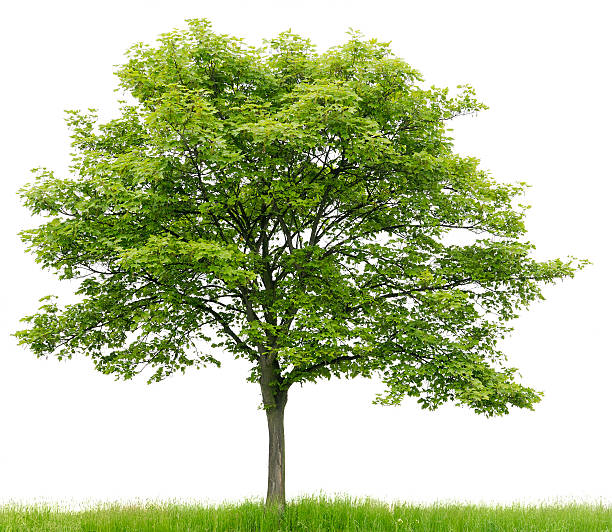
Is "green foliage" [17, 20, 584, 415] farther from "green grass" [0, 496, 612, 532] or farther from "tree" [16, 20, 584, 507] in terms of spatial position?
"green grass" [0, 496, 612, 532]

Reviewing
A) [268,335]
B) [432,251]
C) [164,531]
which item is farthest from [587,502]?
[164,531]

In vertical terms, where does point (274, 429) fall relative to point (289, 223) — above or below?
below

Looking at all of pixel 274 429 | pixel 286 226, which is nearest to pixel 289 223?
pixel 286 226

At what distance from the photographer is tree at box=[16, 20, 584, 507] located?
502 inches

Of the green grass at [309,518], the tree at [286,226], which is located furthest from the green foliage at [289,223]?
the green grass at [309,518]

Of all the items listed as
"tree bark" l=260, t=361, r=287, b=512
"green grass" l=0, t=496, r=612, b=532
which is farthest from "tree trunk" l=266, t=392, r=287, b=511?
"green grass" l=0, t=496, r=612, b=532

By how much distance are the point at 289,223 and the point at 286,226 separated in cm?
34

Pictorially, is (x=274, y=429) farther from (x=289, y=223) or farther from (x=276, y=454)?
(x=289, y=223)

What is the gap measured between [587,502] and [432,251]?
8041 mm

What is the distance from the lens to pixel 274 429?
48.4 ft

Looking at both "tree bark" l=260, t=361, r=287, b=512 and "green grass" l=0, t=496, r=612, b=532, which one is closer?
"green grass" l=0, t=496, r=612, b=532

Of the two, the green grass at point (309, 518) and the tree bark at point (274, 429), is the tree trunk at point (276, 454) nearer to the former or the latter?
the tree bark at point (274, 429)

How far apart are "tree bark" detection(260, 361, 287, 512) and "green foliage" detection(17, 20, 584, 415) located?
1.21 feet

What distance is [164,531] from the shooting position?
13.1 metres
